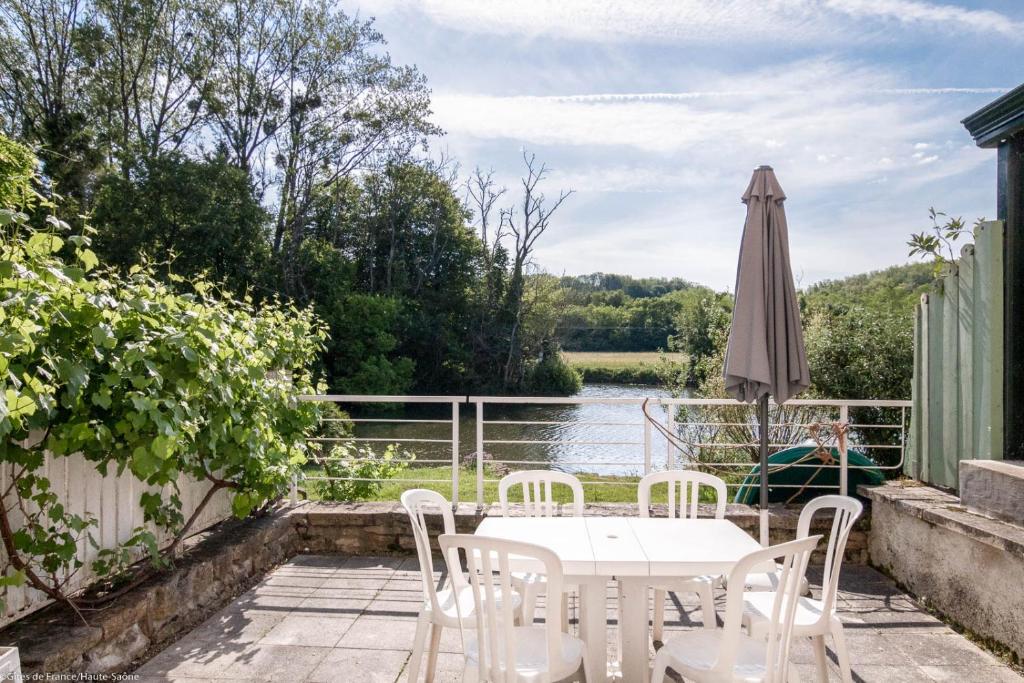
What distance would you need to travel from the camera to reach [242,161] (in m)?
18.7

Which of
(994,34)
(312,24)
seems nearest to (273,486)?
(994,34)

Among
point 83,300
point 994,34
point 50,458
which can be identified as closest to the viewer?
point 83,300

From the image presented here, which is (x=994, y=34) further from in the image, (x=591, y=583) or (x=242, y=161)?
(x=242, y=161)

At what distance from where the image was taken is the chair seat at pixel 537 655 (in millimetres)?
2014

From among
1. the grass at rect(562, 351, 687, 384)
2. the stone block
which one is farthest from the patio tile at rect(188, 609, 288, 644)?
the grass at rect(562, 351, 687, 384)

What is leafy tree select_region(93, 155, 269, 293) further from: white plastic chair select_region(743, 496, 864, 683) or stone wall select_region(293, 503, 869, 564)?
white plastic chair select_region(743, 496, 864, 683)

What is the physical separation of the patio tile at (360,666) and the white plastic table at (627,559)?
0.67 m

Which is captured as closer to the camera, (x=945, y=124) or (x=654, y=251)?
(x=945, y=124)

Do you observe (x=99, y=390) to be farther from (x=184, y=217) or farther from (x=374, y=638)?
(x=184, y=217)

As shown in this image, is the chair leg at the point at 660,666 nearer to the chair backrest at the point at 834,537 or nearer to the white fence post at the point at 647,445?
the chair backrest at the point at 834,537

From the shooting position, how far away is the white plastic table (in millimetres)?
2219

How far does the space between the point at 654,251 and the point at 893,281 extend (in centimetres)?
883

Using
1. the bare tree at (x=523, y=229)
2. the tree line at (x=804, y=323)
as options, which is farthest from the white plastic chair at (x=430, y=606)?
the bare tree at (x=523, y=229)

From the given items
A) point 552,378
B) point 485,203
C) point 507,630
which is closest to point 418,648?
point 507,630
